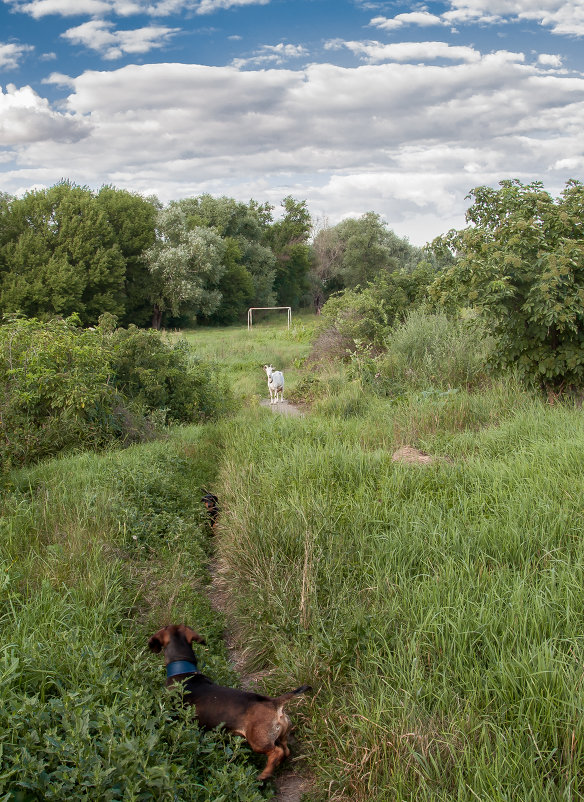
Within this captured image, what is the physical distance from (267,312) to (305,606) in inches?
1872

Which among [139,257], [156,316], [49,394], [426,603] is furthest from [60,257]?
[426,603]

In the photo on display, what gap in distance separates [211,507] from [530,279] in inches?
203

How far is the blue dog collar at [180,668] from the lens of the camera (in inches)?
127

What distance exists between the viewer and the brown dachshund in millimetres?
2920

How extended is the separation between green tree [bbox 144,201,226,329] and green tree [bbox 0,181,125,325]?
2.72m

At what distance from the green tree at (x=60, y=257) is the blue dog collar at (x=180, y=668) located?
107ft

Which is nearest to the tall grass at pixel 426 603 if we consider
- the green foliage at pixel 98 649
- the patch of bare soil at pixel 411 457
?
the patch of bare soil at pixel 411 457

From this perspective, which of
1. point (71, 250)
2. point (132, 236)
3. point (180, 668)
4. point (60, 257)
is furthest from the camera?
point (132, 236)

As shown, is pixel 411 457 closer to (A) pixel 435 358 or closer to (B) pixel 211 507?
(B) pixel 211 507

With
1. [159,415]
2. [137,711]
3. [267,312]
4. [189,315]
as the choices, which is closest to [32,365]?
[159,415]

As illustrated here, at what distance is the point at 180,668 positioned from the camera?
10.7 feet

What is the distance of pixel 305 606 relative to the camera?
383 centimetres

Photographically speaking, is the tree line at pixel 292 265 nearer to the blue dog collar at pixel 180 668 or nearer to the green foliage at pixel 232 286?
the green foliage at pixel 232 286

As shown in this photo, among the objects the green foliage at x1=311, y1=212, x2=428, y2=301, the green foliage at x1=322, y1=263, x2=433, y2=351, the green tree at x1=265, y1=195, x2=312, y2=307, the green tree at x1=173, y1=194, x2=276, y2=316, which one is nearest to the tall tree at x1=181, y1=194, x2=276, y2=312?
the green tree at x1=173, y1=194, x2=276, y2=316
